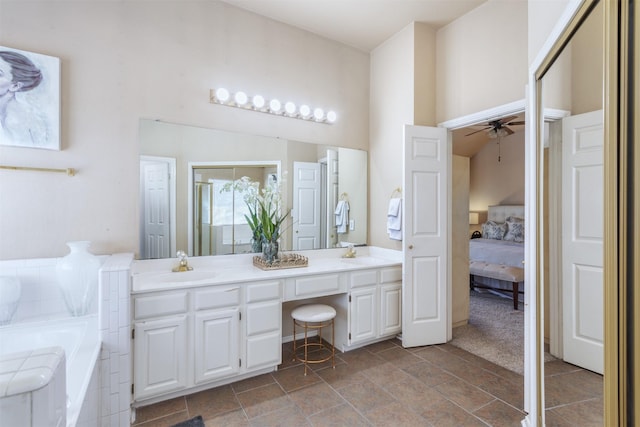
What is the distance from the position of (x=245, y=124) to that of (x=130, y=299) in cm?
175

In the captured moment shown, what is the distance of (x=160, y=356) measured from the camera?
2.00 meters

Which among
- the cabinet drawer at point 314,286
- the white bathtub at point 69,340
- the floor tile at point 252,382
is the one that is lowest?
the floor tile at point 252,382

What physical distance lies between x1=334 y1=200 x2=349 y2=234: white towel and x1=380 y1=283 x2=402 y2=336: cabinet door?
0.79 m

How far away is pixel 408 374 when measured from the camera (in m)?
2.45

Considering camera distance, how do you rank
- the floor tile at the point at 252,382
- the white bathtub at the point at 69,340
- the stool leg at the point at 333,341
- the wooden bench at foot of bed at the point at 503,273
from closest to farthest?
the white bathtub at the point at 69,340 < the floor tile at the point at 252,382 < the stool leg at the point at 333,341 < the wooden bench at foot of bed at the point at 503,273

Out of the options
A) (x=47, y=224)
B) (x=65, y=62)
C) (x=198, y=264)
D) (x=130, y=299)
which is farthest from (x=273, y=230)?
(x=65, y=62)

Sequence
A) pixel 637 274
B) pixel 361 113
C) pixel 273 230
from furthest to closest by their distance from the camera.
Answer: pixel 361 113 < pixel 273 230 < pixel 637 274

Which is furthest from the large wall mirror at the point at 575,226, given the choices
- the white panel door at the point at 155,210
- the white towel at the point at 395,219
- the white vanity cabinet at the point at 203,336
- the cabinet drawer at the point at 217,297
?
the white panel door at the point at 155,210

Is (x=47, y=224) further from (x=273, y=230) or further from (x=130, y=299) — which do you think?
(x=273, y=230)

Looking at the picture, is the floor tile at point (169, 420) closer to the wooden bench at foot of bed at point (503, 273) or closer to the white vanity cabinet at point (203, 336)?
the white vanity cabinet at point (203, 336)

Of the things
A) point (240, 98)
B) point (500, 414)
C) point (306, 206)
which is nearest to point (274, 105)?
point (240, 98)

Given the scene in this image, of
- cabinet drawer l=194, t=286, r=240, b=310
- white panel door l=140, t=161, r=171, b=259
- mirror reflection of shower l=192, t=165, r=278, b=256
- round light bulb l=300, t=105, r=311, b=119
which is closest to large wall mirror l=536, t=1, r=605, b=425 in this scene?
cabinet drawer l=194, t=286, r=240, b=310

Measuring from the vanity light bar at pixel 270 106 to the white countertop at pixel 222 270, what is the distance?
4.55 ft

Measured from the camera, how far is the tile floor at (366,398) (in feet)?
6.27
